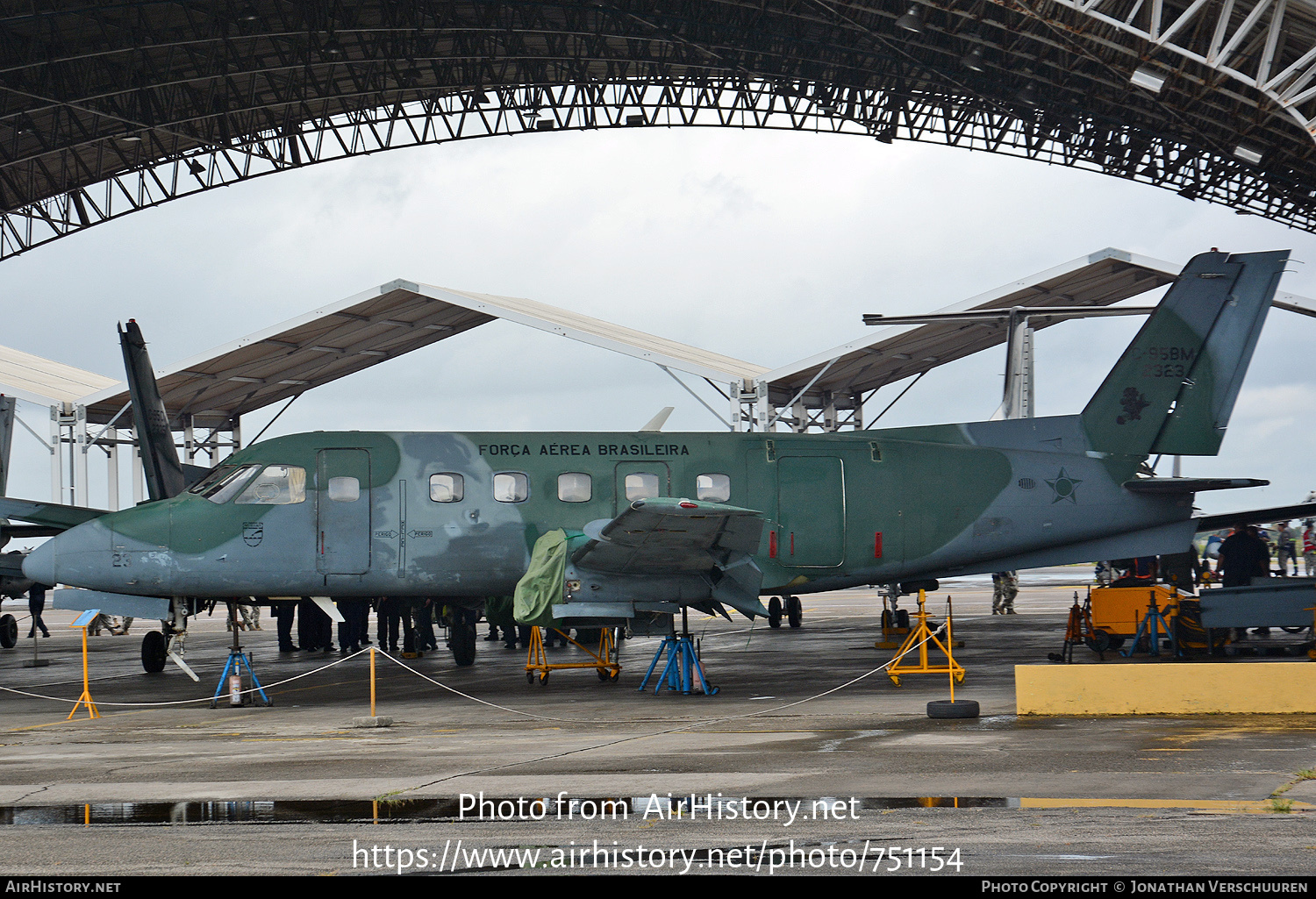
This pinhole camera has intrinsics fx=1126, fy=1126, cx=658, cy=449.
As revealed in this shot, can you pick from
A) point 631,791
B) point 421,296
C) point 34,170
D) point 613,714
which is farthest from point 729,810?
point 34,170

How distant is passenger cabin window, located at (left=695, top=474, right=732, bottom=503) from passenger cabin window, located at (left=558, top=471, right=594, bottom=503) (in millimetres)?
1584

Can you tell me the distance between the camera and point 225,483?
1584 cm

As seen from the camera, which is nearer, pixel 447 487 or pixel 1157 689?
pixel 1157 689

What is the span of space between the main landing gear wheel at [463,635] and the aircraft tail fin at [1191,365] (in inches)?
427

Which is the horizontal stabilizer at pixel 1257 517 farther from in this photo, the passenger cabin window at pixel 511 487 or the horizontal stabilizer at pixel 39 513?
the horizontal stabilizer at pixel 39 513

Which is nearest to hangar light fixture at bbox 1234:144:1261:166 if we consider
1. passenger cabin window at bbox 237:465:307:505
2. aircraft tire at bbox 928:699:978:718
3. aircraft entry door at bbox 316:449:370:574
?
aircraft tire at bbox 928:699:978:718

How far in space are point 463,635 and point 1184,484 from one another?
12.1 m

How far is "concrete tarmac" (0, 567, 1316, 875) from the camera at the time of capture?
6.25 meters

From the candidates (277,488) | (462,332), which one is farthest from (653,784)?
(462,332)

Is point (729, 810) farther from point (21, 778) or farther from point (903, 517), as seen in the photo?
point (903, 517)

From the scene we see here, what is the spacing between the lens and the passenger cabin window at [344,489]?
15.9 m

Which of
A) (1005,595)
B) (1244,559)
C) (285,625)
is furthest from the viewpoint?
(1005,595)

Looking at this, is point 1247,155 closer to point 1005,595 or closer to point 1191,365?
point 1191,365

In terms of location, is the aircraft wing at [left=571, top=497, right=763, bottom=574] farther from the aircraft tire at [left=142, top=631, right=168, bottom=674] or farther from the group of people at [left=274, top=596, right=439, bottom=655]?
the aircraft tire at [left=142, top=631, right=168, bottom=674]
